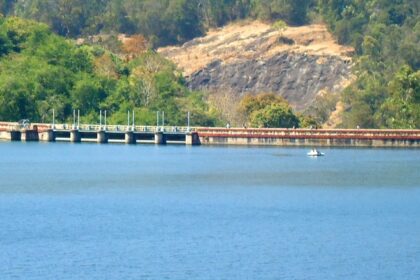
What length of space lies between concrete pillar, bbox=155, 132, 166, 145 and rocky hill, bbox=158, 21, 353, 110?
167ft

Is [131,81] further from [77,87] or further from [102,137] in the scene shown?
[102,137]

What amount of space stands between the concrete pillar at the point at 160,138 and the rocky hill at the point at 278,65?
167ft

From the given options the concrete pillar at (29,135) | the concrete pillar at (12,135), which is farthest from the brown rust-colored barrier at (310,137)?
the concrete pillar at (12,135)

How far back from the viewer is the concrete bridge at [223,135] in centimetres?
13200

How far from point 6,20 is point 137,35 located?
33688 mm

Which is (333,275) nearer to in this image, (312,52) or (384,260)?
(384,260)

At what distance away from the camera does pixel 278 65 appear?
187875mm

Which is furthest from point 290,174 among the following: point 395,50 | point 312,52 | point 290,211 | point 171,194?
point 312,52

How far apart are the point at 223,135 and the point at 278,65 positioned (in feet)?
184

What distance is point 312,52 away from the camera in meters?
187

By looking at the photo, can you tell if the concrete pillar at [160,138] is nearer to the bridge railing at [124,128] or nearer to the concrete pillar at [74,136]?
the bridge railing at [124,128]

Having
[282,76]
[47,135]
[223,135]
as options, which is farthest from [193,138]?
[282,76]

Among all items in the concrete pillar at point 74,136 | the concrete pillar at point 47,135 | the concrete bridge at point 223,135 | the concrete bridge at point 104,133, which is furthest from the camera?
the concrete pillar at point 47,135

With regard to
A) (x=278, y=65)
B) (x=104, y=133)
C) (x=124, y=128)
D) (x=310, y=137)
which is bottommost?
(x=310, y=137)
